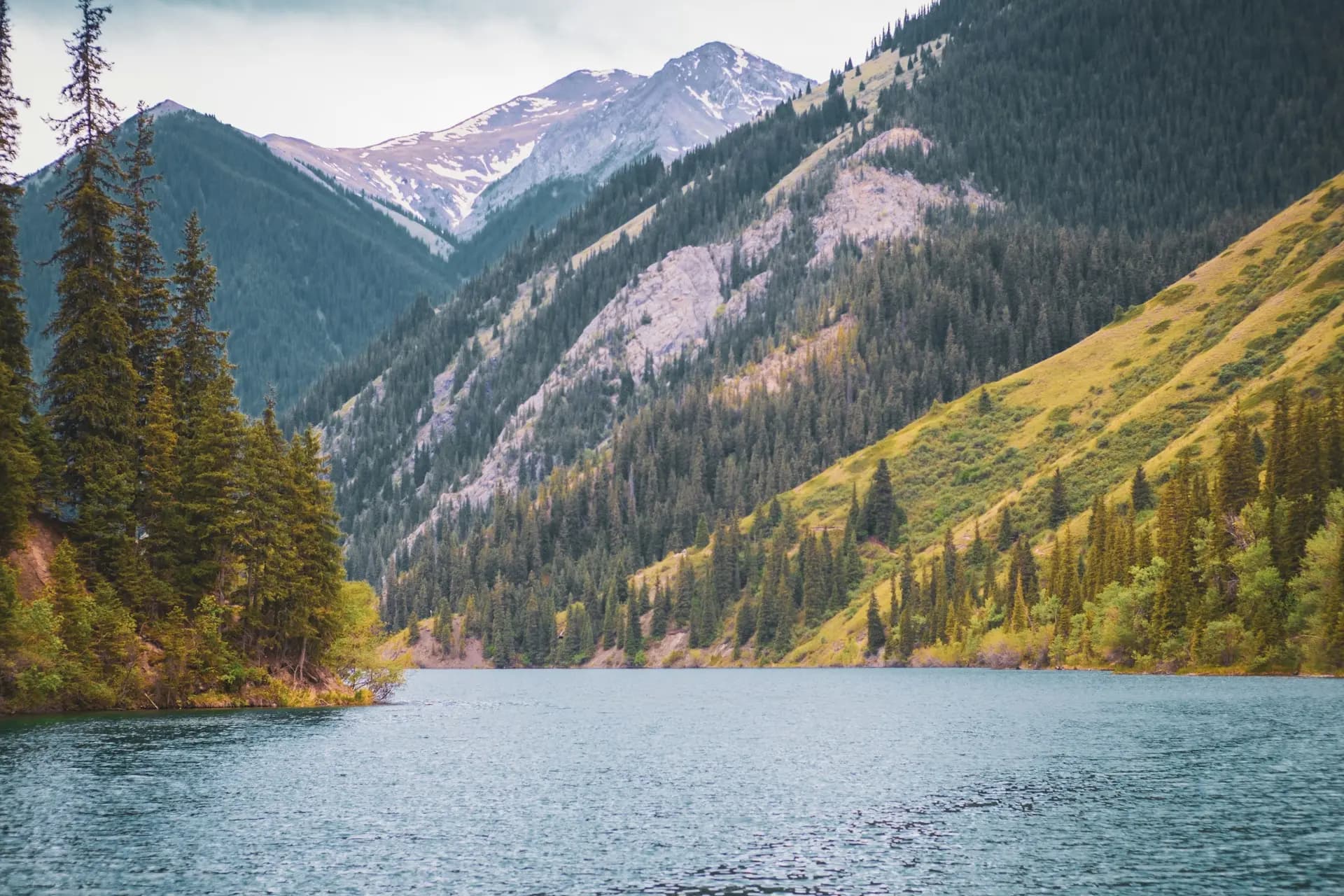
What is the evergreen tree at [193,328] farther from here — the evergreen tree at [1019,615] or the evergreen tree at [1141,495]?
the evergreen tree at [1141,495]

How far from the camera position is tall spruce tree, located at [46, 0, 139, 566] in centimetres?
8475

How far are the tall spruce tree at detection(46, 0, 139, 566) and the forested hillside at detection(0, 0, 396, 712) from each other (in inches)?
5.9

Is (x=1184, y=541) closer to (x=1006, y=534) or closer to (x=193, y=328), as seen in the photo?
(x=1006, y=534)

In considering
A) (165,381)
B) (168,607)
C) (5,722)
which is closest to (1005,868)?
(5,722)

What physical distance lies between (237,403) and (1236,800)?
83495 mm

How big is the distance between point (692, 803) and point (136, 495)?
56.4m

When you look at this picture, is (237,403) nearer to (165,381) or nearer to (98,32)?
(165,381)

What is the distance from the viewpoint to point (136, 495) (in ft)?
288

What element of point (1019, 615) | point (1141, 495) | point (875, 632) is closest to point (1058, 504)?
point (1141, 495)

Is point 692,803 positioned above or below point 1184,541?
below

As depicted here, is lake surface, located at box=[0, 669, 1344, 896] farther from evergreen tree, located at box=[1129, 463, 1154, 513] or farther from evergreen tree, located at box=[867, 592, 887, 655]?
evergreen tree, located at box=[867, 592, 887, 655]

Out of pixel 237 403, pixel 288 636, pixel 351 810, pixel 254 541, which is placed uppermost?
pixel 237 403

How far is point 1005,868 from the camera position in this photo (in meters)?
38.6

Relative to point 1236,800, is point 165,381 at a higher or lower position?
higher
